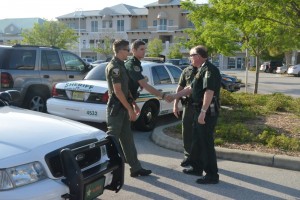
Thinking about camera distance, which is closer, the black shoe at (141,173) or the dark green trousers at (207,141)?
the dark green trousers at (207,141)

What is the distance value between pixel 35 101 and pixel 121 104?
517cm

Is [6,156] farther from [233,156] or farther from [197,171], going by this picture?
[233,156]

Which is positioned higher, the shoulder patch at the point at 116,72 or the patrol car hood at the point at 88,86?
the shoulder patch at the point at 116,72

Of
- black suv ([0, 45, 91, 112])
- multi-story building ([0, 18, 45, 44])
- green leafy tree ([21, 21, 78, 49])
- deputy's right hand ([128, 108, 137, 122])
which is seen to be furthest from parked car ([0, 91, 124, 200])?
multi-story building ([0, 18, 45, 44])

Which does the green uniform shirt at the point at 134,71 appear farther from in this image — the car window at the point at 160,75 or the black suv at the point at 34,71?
the black suv at the point at 34,71

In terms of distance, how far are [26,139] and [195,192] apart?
7.86 feet

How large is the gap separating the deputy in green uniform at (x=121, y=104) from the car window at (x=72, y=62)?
222 inches

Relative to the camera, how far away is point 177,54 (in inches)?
1845

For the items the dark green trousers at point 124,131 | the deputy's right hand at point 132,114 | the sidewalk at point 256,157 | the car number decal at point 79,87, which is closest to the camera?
the deputy's right hand at point 132,114

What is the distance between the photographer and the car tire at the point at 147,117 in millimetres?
8297

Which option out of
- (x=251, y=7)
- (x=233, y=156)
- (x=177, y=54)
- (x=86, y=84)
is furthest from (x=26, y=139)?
(x=177, y=54)

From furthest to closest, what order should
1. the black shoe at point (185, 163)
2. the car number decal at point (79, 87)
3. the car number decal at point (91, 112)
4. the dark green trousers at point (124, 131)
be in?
1. the car number decal at point (79, 87)
2. the car number decal at point (91, 112)
3. the black shoe at point (185, 163)
4. the dark green trousers at point (124, 131)

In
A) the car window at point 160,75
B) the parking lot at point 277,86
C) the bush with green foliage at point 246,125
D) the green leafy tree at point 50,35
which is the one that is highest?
the green leafy tree at point 50,35

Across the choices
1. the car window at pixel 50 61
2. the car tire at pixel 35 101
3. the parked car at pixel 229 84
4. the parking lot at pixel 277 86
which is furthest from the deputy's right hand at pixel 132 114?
the parked car at pixel 229 84
